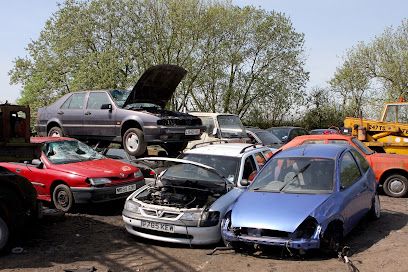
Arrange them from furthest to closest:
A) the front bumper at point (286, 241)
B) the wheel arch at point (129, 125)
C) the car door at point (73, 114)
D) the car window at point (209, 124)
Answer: the car window at point (209, 124)
the car door at point (73, 114)
the wheel arch at point (129, 125)
the front bumper at point (286, 241)

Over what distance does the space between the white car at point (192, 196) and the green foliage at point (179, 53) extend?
23087 mm

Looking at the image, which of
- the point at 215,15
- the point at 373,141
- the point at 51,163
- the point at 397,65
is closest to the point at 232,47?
the point at 215,15

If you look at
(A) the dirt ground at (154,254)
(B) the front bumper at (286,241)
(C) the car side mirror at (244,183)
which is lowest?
(A) the dirt ground at (154,254)

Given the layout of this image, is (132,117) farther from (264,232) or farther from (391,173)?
(391,173)

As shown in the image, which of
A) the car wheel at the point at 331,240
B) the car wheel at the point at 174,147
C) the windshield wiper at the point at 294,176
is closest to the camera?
the car wheel at the point at 331,240

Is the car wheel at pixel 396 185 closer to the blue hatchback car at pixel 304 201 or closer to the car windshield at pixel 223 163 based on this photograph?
the blue hatchback car at pixel 304 201

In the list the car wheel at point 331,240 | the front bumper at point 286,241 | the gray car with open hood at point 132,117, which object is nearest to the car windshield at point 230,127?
the gray car with open hood at point 132,117

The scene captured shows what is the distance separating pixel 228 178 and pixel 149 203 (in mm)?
1525

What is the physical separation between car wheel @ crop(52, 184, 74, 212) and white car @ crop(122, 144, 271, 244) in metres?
1.88

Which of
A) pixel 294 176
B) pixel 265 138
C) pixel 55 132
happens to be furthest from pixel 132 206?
pixel 265 138

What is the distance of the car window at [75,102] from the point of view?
1216 centimetres

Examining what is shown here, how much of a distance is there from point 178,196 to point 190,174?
81cm

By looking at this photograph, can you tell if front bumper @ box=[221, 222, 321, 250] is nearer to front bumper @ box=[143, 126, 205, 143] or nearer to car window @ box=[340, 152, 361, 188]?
car window @ box=[340, 152, 361, 188]

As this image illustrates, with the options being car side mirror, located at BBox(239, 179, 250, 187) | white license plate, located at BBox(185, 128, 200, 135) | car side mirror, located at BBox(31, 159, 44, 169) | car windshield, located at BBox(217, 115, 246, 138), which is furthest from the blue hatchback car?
car windshield, located at BBox(217, 115, 246, 138)
